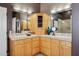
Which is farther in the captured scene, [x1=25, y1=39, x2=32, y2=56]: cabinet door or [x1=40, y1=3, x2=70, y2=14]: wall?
[x1=25, y1=39, x2=32, y2=56]: cabinet door

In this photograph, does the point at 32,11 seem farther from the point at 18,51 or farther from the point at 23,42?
the point at 18,51

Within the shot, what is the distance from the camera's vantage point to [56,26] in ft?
6.49

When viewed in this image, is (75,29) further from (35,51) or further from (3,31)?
(3,31)


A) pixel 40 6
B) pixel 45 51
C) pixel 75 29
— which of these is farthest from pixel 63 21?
pixel 45 51

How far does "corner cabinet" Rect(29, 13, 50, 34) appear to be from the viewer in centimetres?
201

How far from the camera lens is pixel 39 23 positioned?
79.7 inches

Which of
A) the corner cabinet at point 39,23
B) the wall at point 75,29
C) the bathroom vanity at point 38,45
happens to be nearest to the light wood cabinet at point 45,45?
the bathroom vanity at point 38,45

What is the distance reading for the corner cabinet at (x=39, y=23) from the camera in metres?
2.01

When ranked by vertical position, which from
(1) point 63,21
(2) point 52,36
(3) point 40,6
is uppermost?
(3) point 40,6

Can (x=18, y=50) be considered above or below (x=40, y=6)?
below

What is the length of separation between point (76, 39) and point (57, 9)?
0.54 metres

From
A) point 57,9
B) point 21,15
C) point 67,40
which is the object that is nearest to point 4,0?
point 21,15

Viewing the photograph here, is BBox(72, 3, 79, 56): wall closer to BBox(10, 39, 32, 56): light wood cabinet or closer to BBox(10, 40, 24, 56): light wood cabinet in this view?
BBox(10, 39, 32, 56): light wood cabinet

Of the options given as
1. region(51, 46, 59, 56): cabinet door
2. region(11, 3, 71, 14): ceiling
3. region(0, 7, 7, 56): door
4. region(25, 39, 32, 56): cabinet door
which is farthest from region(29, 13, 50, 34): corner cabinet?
region(0, 7, 7, 56): door
